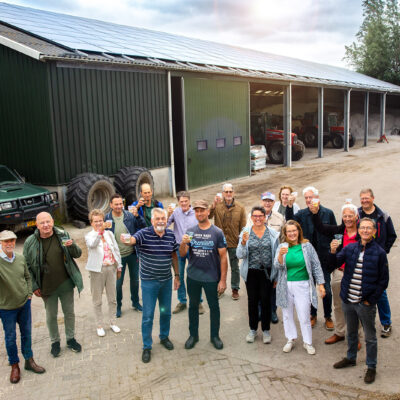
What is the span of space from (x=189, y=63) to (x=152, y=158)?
4296 millimetres

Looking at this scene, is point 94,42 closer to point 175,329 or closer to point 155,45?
point 155,45

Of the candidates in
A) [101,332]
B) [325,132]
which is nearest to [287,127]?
[325,132]

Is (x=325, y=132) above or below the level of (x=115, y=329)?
above

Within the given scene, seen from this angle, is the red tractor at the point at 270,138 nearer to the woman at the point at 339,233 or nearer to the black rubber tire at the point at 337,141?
the black rubber tire at the point at 337,141

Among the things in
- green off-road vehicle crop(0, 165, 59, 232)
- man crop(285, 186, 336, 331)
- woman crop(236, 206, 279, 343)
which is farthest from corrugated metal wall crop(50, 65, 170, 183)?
man crop(285, 186, 336, 331)

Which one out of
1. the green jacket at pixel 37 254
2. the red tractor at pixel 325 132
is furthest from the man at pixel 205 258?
the red tractor at pixel 325 132

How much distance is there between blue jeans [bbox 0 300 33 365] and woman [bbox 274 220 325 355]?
2.94 m

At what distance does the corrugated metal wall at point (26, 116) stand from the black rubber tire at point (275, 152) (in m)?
14.8

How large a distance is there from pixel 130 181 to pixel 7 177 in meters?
3.42

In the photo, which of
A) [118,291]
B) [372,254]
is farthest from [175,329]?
[372,254]

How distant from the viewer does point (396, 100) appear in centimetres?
4178

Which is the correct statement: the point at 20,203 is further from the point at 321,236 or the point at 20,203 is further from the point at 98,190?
the point at 321,236

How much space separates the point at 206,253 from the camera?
18.7ft

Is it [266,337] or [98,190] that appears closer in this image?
[266,337]
